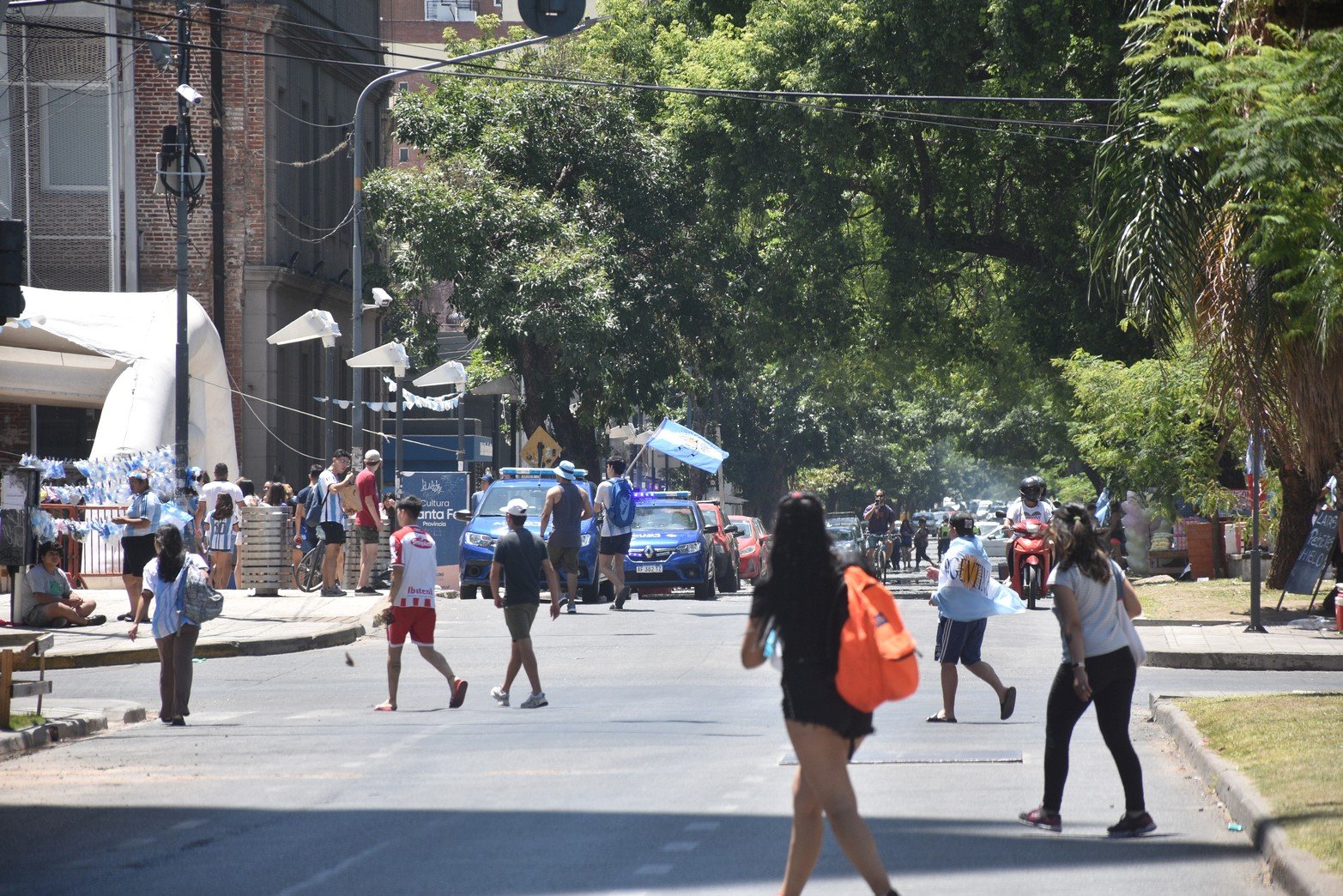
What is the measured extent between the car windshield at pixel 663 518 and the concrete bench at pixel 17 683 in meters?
14.7

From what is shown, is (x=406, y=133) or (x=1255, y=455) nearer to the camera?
(x=1255, y=455)

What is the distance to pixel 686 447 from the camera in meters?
37.1

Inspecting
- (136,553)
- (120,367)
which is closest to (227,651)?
(136,553)

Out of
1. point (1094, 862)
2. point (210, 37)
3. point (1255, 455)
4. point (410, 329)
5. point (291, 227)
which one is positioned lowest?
point (1094, 862)

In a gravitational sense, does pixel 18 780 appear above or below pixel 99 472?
below

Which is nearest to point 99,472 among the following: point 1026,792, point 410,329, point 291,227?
point 410,329

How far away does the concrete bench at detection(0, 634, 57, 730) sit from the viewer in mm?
12797

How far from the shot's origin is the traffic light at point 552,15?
20.0 m

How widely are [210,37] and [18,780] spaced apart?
31.4 m

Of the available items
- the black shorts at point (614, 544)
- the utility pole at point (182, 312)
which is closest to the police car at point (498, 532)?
the black shorts at point (614, 544)

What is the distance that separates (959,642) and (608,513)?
41.1ft

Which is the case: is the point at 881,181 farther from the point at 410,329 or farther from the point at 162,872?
the point at 162,872

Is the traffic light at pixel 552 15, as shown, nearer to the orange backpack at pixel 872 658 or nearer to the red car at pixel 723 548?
the red car at pixel 723 548

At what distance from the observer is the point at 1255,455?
754 inches
